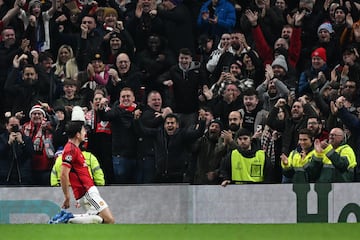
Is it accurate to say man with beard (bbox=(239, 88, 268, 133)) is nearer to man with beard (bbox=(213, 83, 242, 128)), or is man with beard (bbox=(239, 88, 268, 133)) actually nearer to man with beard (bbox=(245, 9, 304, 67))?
man with beard (bbox=(213, 83, 242, 128))

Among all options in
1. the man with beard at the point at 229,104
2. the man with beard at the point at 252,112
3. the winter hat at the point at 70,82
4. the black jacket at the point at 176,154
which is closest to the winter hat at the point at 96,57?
the winter hat at the point at 70,82

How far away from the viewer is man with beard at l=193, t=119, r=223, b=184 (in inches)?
650

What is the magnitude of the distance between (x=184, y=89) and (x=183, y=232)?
6864mm

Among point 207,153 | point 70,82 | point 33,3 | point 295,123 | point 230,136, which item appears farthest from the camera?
point 33,3

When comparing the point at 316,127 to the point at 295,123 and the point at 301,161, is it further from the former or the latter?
the point at 301,161

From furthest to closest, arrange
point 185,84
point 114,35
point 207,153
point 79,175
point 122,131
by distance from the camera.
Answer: point 114,35 → point 185,84 → point 122,131 → point 207,153 → point 79,175

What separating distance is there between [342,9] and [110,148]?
444 centimetres

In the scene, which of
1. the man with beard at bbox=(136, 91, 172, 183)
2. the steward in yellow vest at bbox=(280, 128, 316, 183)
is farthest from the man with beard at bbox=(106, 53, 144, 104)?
the steward in yellow vest at bbox=(280, 128, 316, 183)

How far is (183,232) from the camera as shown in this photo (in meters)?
11.7

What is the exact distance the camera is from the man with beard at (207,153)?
54.1 ft

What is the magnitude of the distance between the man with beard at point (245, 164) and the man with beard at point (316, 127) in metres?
0.78

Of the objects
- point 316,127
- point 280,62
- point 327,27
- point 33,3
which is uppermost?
point 33,3

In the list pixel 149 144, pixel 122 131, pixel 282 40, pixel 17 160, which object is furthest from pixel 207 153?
pixel 17 160

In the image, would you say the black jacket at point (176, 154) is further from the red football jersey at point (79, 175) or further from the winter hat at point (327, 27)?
the winter hat at point (327, 27)
